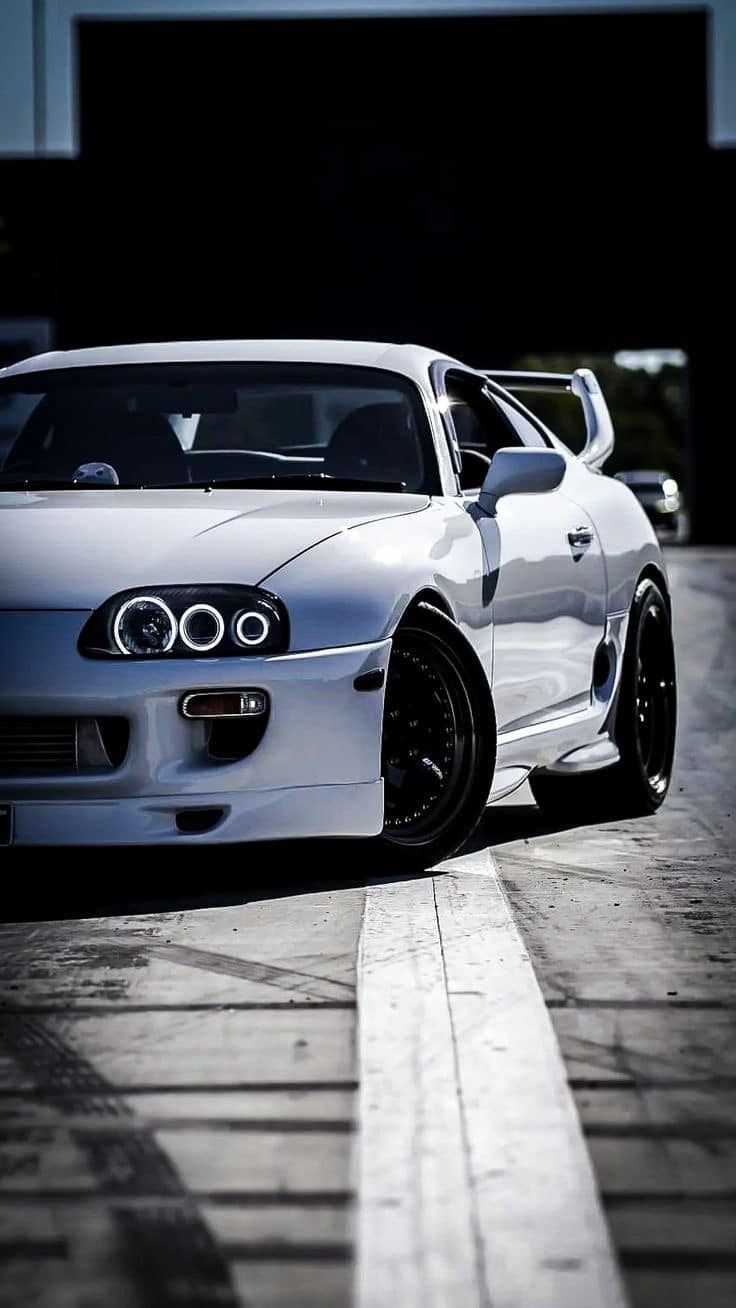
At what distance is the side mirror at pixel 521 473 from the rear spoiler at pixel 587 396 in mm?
1506

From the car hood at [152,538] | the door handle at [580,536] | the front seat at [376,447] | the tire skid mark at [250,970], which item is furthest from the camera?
the door handle at [580,536]

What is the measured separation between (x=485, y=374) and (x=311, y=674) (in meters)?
2.59

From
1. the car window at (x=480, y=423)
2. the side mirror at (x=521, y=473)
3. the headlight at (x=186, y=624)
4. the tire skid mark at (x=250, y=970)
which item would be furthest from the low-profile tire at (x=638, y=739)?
the tire skid mark at (x=250, y=970)

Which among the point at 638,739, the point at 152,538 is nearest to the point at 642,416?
the point at 638,739

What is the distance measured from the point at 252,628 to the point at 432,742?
27.8 inches

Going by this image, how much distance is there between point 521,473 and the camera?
6691mm

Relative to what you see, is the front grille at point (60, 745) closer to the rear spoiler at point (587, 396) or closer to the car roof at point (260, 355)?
the car roof at point (260, 355)

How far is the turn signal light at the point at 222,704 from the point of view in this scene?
560cm

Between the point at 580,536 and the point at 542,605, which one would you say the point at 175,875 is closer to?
the point at 542,605

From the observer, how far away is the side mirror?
668 cm

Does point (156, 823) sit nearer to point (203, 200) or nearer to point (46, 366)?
point (46, 366)

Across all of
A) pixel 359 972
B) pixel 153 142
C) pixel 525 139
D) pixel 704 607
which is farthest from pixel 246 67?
pixel 359 972

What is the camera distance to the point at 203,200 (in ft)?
150

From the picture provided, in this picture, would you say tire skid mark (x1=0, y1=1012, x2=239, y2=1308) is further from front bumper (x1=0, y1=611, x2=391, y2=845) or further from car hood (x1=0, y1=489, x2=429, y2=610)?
car hood (x1=0, y1=489, x2=429, y2=610)
